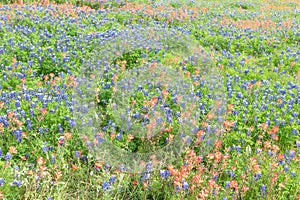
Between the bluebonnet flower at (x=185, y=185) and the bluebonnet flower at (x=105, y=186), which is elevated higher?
the bluebonnet flower at (x=185, y=185)

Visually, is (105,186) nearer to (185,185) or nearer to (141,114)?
(185,185)

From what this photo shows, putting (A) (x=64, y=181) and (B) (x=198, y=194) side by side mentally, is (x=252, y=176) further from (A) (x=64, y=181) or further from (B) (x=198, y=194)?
(A) (x=64, y=181)

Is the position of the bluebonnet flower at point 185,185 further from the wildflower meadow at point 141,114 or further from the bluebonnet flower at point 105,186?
the bluebonnet flower at point 105,186

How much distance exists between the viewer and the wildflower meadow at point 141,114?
16.2ft

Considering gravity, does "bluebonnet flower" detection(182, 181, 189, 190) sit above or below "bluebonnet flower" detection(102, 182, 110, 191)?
above

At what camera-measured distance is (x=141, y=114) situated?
232 inches

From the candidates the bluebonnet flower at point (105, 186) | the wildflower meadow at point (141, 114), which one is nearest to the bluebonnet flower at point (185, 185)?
the wildflower meadow at point (141, 114)

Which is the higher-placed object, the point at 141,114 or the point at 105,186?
the point at 141,114

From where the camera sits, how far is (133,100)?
6031 mm

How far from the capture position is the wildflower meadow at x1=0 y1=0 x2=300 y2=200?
4.94 meters

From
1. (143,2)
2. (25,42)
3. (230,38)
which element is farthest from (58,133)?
(143,2)

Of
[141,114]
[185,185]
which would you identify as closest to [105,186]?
[185,185]

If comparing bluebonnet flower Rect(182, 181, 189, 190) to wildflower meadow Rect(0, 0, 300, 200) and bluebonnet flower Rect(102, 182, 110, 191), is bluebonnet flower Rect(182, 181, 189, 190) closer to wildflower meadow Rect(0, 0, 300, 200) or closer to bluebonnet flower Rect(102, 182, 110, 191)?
wildflower meadow Rect(0, 0, 300, 200)

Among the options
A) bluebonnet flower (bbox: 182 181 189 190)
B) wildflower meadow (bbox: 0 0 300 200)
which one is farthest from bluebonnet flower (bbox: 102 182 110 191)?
bluebonnet flower (bbox: 182 181 189 190)
